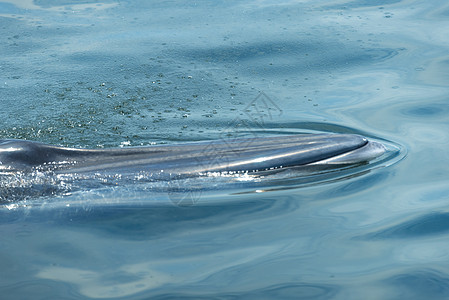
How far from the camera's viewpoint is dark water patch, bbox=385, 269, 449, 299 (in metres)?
4.99

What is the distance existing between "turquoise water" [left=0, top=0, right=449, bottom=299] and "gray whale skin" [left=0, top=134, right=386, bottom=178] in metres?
0.32

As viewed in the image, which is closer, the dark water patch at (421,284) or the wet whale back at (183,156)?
the dark water patch at (421,284)

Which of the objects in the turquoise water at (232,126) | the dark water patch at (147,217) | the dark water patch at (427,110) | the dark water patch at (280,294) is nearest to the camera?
the dark water patch at (280,294)

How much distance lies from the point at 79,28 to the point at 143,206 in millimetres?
7501

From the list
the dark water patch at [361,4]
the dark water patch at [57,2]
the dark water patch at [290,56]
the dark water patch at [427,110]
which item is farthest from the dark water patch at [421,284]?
the dark water patch at [57,2]

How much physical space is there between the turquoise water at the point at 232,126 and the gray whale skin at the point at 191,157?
319 millimetres

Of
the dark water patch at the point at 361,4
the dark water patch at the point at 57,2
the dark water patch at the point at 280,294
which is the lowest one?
the dark water patch at the point at 280,294

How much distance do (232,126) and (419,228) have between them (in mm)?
3424

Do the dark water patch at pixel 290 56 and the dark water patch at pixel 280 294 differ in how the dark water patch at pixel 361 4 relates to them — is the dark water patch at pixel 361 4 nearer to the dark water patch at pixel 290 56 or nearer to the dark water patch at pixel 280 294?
the dark water patch at pixel 290 56

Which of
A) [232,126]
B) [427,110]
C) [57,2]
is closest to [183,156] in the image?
[232,126]

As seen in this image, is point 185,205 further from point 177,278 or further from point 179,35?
point 179,35

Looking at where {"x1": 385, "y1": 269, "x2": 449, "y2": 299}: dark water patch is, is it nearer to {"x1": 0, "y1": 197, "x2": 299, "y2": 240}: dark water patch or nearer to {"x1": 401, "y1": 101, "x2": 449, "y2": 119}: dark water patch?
{"x1": 0, "y1": 197, "x2": 299, "y2": 240}: dark water patch

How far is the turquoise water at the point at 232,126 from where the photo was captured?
528cm

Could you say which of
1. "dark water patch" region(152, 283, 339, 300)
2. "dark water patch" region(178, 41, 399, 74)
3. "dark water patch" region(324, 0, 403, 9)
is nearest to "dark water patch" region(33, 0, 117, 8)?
"dark water patch" region(178, 41, 399, 74)
